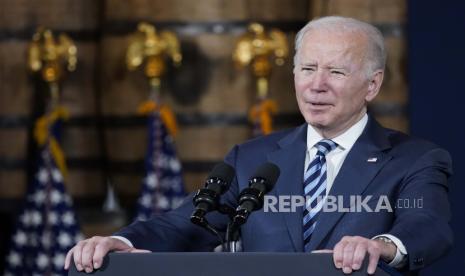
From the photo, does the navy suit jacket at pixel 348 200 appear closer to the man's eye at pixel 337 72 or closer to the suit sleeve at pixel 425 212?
the suit sleeve at pixel 425 212

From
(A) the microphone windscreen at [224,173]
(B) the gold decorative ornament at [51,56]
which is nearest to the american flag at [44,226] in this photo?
(B) the gold decorative ornament at [51,56]

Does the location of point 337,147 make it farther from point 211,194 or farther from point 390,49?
point 390,49

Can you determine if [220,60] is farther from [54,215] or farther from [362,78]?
[362,78]

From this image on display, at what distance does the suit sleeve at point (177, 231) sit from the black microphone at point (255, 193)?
0.40 m

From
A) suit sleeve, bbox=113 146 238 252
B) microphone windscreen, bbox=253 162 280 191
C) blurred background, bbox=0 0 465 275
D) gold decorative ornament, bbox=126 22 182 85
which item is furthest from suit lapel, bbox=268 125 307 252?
gold decorative ornament, bbox=126 22 182 85

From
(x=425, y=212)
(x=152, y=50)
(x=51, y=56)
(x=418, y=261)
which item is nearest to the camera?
(x=418, y=261)

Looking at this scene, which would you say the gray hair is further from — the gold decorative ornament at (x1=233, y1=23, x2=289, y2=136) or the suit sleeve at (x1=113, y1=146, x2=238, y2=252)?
the gold decorative ornament at (x1=233, y1=23, x2=289, y2=136)

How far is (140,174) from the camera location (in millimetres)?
5250

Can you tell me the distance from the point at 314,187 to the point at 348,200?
0.10 meters

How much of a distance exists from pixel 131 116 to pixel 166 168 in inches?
13.0

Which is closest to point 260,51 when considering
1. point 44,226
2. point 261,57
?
point 261,57

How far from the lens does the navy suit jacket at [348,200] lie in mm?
2717

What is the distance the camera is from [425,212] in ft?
8.62

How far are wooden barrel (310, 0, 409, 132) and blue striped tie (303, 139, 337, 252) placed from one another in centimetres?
179
